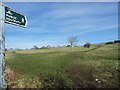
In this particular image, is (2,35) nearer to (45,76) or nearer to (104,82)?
(45,76)

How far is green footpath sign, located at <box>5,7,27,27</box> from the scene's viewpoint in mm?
2410

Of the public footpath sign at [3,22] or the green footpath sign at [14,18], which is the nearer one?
the public footpath sign at [3,22]

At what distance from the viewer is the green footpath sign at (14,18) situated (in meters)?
2.41

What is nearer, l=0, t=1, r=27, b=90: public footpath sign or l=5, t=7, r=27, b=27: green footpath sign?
l=0, t=1, r=27, b=90: public footpath sign

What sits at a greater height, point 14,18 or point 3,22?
point 14,18

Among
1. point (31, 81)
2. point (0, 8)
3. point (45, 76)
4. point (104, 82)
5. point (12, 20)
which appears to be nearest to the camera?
point (0, 8)

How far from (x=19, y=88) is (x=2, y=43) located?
2082 mm

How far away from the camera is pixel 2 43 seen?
7.64ft

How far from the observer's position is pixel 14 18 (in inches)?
99.7

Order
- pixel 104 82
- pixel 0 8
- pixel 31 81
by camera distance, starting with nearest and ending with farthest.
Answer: pixel 0 8
pixel 104 82
pixel 31 81

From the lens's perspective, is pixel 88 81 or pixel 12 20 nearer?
pixel 12 20

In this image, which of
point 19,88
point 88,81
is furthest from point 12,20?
point 88,81

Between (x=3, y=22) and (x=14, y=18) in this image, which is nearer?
(x=3, y=22)

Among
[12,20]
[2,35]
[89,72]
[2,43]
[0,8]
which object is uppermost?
[0,8]
